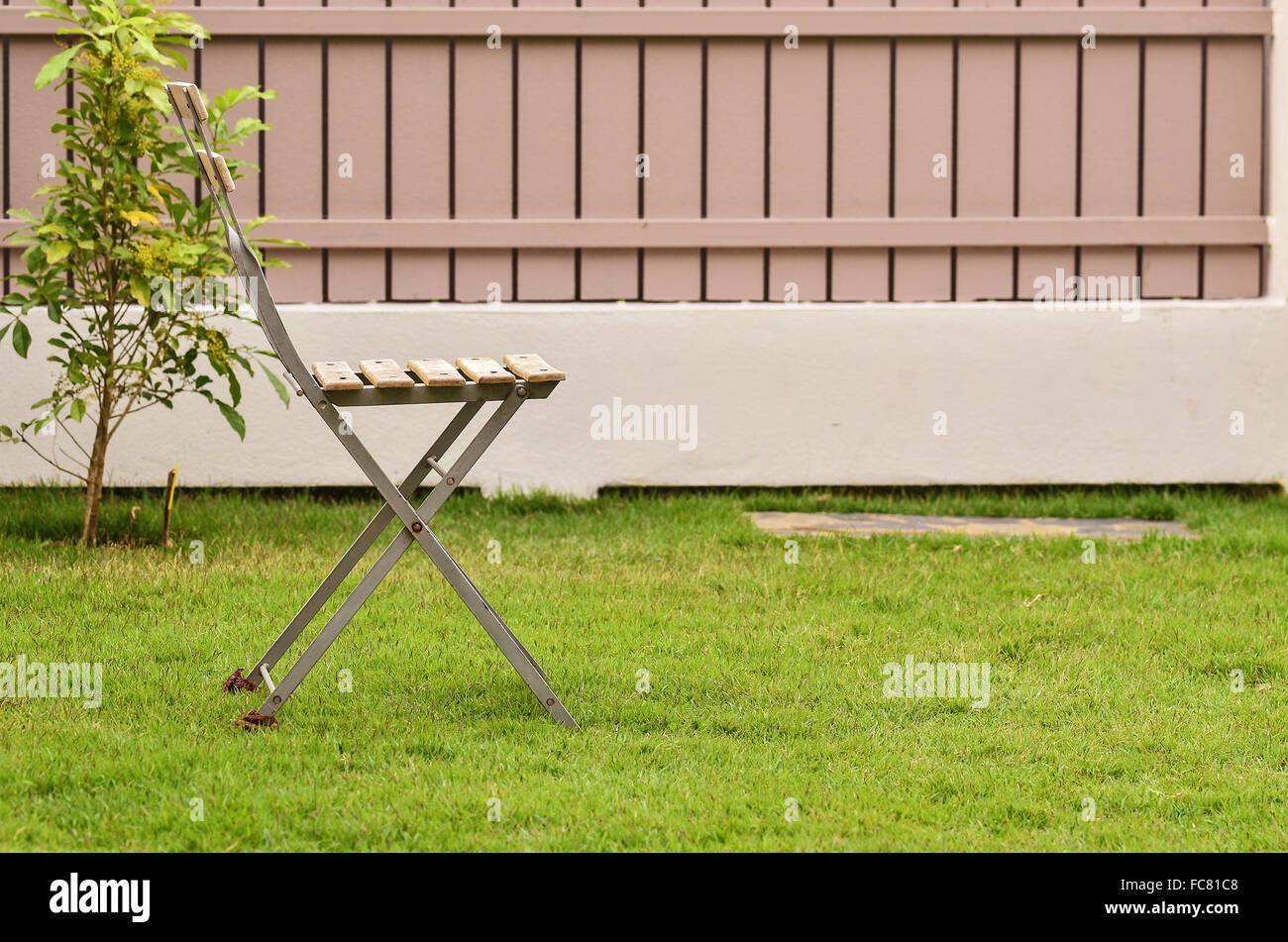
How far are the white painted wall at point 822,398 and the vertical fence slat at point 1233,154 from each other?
0.72 ft

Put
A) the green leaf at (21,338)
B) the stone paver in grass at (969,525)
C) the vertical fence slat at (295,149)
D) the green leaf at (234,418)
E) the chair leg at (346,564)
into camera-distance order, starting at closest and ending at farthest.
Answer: the chair leg at (346,564)
the green leaf at (21,338)
the green leaf at (234,418)
the stone paver in grass at (969,525)
the vertical fence slat at (295,149)

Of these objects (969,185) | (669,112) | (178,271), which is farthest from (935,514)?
(178,271)

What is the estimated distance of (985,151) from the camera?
21.2 ft

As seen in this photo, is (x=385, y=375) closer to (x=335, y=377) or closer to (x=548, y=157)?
(x=335, y=377)

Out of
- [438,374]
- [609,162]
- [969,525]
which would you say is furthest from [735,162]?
[438,374]

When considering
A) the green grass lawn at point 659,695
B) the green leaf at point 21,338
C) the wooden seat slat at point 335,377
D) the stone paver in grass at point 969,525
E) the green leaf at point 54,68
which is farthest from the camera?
the stone paver in grass at point 969,525

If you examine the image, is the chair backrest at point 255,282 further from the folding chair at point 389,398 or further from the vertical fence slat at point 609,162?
the vertical fence slat at point 609,162

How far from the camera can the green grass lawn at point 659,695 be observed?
9.00ft

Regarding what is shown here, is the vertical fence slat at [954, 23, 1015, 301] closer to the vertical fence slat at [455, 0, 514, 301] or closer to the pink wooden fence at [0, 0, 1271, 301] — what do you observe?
the pink wooden fence at [0, 0, 1271, 301]

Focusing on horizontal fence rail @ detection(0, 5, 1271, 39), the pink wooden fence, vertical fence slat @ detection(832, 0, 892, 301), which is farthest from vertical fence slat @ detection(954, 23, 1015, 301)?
vertical fence slat @ detection(832, 0, 892, 301)

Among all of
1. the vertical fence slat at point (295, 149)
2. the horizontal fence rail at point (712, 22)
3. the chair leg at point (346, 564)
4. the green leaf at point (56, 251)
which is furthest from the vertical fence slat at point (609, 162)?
the chair leg at point (346, 564)

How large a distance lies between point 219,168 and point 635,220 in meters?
3.18

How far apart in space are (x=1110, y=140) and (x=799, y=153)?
149 centimetres

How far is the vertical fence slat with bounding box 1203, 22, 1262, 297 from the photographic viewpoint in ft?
21.3
